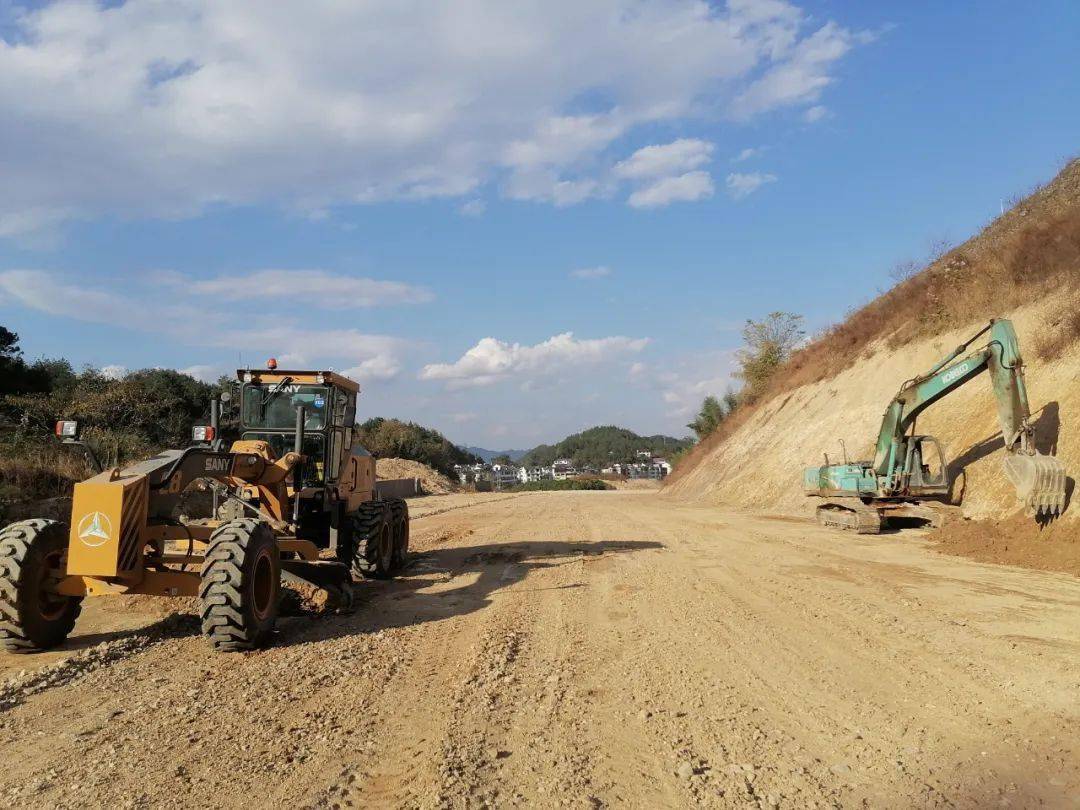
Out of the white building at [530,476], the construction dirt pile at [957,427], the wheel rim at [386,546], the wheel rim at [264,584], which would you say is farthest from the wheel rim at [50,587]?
the white building at [530,476]

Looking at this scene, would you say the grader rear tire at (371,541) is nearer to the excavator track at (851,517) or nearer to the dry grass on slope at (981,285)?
the excavator track at (851,517)

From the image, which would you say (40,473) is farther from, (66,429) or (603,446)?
(603,446)

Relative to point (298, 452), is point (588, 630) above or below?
below

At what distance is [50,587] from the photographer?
652cm

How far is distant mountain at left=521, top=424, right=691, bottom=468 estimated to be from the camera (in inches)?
6083

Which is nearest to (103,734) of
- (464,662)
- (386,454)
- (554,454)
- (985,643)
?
(464,662)

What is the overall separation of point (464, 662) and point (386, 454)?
54181mm

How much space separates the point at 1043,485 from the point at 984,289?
12.8 metres

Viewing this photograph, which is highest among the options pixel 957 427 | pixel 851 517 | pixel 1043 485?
pixel 957 427

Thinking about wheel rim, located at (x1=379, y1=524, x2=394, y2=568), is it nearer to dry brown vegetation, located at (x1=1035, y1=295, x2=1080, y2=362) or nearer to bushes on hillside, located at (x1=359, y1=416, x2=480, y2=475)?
dry brown vegetation, located at (x1=1035, y1=295, x2=1080, y2=362)

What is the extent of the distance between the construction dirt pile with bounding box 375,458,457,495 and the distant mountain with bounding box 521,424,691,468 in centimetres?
9008

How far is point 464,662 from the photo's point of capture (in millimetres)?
6055

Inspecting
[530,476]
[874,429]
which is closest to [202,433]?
[874,429]

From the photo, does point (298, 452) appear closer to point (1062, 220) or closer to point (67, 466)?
point (67, 466)
